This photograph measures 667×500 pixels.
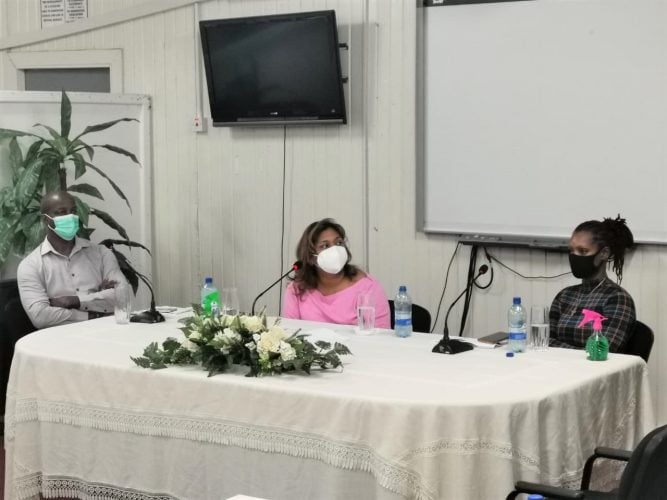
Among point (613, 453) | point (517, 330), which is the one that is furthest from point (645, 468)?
point (517, 330)

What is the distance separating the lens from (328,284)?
4.68 metres

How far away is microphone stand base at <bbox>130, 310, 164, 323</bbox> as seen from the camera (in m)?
4.56

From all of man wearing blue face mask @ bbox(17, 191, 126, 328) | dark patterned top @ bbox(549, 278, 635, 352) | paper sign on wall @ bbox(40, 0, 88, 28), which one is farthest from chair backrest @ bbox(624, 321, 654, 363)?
paper sign on wall @ bbox(40, 0, 88, 28)

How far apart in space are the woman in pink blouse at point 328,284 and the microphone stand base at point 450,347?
740mm

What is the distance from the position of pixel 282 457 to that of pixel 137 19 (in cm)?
388

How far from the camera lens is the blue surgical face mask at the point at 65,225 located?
5.19 meters

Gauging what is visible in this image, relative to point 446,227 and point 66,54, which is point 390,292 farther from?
point 66,54

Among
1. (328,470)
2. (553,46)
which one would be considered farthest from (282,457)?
(553,46)

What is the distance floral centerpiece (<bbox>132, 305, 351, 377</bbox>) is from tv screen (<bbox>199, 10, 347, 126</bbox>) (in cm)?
224

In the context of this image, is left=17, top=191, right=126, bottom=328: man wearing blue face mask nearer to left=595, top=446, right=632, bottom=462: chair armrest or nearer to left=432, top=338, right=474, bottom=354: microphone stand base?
left=432, top=338, right=474, bottom=354: microphone stand base

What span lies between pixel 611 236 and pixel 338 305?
1.19 metres

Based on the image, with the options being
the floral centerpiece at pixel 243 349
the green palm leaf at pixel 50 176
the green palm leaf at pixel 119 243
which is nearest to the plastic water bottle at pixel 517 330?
the floral centerpiece at pixel 243 349

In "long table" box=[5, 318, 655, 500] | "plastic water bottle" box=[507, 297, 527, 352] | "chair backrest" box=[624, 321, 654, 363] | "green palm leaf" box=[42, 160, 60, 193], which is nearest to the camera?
"long table" box=[5, 318, 655, 500]

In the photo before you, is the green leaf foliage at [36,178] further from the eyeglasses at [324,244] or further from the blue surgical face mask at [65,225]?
the eyeglasses at [324,244]
